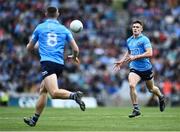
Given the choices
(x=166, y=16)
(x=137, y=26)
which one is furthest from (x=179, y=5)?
(x=137, y=26)

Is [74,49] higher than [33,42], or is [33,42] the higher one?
[33,42]

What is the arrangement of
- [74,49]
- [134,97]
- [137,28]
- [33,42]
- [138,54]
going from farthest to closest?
[137,28] < [138,54] < [134,97] < [33,42] < [74,49]

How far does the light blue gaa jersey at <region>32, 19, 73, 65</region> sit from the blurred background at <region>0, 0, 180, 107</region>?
1711 centimetres

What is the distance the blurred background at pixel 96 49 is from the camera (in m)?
36.8

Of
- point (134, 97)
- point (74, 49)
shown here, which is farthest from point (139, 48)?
point (74, 49)

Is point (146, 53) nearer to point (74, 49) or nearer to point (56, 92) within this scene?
point (74, 49)

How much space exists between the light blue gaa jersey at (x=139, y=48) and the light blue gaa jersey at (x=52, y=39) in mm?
4563

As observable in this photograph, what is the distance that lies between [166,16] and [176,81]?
6103mm

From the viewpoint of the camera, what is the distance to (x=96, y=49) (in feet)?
131

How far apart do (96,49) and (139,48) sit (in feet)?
61.1

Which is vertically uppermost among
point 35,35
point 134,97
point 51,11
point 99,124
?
point 51,11

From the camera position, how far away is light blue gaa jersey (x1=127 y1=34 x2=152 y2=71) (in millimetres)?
21359

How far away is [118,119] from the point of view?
20.1 meters

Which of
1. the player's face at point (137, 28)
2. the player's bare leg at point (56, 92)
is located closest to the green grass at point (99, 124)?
the player's bare leg at point (56, 92)
